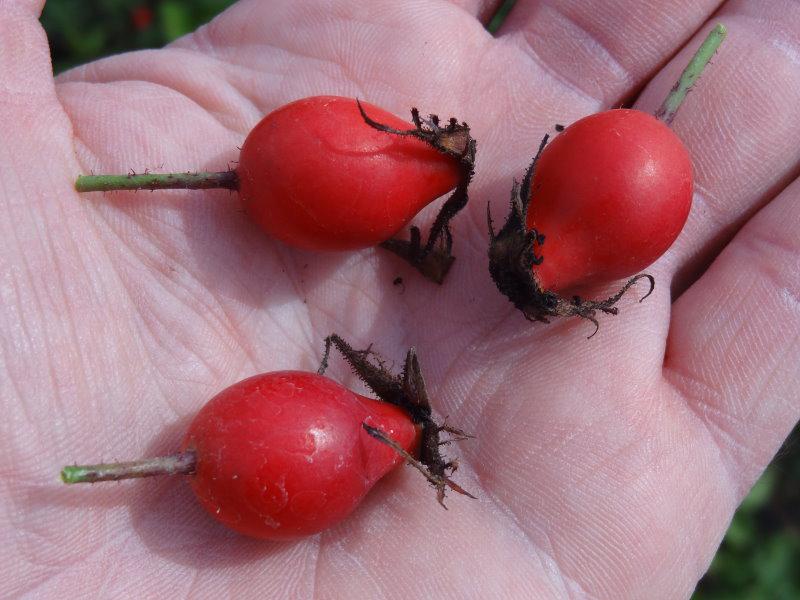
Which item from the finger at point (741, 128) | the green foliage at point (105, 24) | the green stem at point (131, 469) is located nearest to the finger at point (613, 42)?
the finger at point (741, 128)

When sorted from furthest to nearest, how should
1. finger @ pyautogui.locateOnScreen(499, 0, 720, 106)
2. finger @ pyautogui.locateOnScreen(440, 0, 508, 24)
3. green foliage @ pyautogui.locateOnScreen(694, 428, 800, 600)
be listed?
1. green foliage @ pyautogui.locateOnScreen(694, 428, 800, 600)
2. finger @ pyautogui.locateOnScreen(440, 0, 508, 24)
3. finger @ pyautogui.locateOnScreen(499, 0, 720, 106)

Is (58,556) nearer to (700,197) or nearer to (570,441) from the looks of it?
(570,441)

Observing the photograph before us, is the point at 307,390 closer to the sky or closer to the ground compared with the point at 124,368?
closer to the sky

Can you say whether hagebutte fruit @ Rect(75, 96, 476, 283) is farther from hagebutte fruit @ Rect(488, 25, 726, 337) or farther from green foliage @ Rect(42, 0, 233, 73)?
green foliage @ Rect(42, 0, 233, 73)

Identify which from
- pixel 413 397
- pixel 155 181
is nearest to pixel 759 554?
pixel 413 397

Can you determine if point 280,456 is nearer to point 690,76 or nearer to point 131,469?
point 131,469

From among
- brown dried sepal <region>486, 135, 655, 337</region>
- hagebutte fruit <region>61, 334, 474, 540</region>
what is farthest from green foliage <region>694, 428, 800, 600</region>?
hagebutte fruit <region>61, 334, 474, 540</region>

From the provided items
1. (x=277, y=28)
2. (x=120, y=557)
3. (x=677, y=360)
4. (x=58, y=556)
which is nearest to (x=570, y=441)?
(x=677, y=360)
